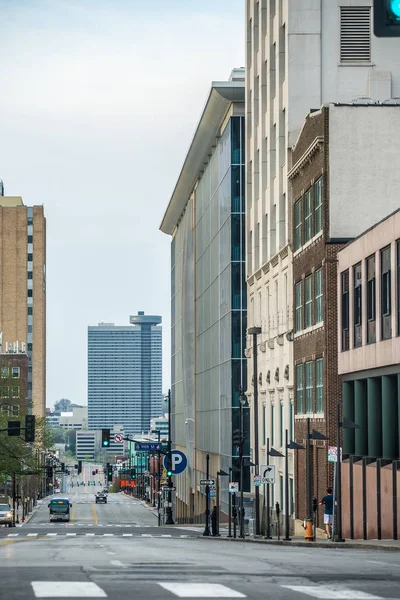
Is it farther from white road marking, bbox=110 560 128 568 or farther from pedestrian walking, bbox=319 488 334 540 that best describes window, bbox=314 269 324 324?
white road marking, bbox=110 560 128 568

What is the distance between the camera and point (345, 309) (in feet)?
162

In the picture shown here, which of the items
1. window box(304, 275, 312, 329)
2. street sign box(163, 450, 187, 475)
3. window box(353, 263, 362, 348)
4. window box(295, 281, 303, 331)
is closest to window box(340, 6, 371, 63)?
window box(295, 281, 303, 331)

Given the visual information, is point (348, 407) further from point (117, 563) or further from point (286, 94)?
point (117, 563)

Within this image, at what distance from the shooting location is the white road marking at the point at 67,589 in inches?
540

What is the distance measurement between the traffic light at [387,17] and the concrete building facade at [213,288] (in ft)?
214

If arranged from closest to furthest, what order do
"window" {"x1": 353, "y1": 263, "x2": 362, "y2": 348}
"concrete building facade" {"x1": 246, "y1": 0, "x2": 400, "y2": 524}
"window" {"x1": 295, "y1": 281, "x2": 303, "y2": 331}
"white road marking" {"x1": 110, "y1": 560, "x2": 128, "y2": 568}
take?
1. "white road marking" {"x1": 110, "y1": 560, "x2": 128, "y2": 568}
2. "window" {"x1": 353, "y1": 263, "x2": 362, "y2": 348}
3. "window" {"x1": 295, "y1": 281, "x2": 303, "y2": 331}
4. "concrete building facade" {"x1": 246, "y1": 0, "x2": 400, "y2": 524}

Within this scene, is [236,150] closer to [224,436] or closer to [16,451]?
[224,436]

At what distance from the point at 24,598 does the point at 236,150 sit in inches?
2870

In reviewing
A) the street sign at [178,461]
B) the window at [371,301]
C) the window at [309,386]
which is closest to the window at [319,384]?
the window at [309,386]

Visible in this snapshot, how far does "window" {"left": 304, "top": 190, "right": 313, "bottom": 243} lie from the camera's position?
54.3 metres

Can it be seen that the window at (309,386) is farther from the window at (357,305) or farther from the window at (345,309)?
the window at (357,305)

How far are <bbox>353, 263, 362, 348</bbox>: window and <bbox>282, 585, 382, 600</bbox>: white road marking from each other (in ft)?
104

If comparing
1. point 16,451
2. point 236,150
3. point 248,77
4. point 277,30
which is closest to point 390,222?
point 277,30

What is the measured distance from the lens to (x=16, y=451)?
108 meters
